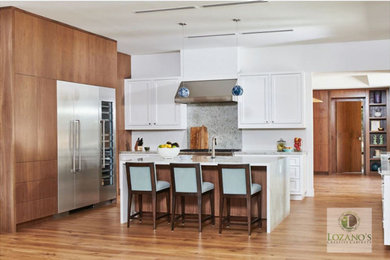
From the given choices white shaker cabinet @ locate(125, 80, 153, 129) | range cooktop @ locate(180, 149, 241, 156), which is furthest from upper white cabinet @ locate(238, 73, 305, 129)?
white shaker cabinet @ locate(125, 80, 153, 129)

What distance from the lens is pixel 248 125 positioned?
8.86 meters

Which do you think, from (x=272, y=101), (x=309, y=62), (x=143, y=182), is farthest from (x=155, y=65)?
(x=143, y=182)

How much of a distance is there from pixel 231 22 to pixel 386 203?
347 cm

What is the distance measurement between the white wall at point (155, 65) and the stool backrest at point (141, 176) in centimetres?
378

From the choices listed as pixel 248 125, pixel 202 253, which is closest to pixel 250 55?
pixel 248 125

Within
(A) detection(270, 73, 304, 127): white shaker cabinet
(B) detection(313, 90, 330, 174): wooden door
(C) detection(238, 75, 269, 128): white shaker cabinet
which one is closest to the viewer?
(A) detection(270, 73, 304, 127): white shaker cabinet

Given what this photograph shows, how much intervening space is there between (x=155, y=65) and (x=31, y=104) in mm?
3807

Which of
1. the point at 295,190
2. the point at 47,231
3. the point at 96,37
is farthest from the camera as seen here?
the point at 295,190

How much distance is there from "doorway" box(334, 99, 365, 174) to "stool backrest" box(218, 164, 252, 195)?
28.2ft

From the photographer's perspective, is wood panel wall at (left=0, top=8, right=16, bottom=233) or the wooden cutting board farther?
the wooden cutting board

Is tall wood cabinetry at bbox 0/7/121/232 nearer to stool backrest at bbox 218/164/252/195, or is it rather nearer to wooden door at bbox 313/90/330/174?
stool backrest at bbox 218/164/252/195

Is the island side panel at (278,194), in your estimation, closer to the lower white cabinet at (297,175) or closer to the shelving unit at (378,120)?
the lower white cabinet at (297,175)

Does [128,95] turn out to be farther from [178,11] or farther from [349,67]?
[349,67]

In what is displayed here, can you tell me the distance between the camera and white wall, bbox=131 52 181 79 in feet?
31.6
